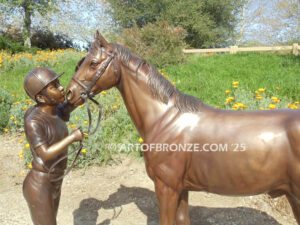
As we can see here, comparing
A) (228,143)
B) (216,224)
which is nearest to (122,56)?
(228,143)

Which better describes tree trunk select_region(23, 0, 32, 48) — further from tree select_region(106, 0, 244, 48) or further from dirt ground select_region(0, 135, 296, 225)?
dirt ground select_region(0, 135, 296, 225)

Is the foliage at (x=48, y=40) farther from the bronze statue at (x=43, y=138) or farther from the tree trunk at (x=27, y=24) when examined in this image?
the bronze statue at (x=43, y=138)

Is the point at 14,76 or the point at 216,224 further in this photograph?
the point at 14,76

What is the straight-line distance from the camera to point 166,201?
6.55 feet

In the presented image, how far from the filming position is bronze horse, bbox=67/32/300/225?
1752 millimetres

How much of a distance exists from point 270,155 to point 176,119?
2.32 ft

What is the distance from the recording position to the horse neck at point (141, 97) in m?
2.01

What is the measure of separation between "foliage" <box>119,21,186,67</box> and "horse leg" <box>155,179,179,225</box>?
6987 mm

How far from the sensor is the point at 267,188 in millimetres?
1832

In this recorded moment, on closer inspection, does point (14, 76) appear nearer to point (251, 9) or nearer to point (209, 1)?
point (209, 1)

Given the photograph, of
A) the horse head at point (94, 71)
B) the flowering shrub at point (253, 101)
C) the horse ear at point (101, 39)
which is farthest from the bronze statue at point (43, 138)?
the flowering shrub at point (253, 101)

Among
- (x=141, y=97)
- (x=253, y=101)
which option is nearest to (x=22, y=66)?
(x=253, y=101)

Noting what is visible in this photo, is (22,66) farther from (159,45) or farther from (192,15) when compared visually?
(192,15)

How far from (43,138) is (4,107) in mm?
5398
